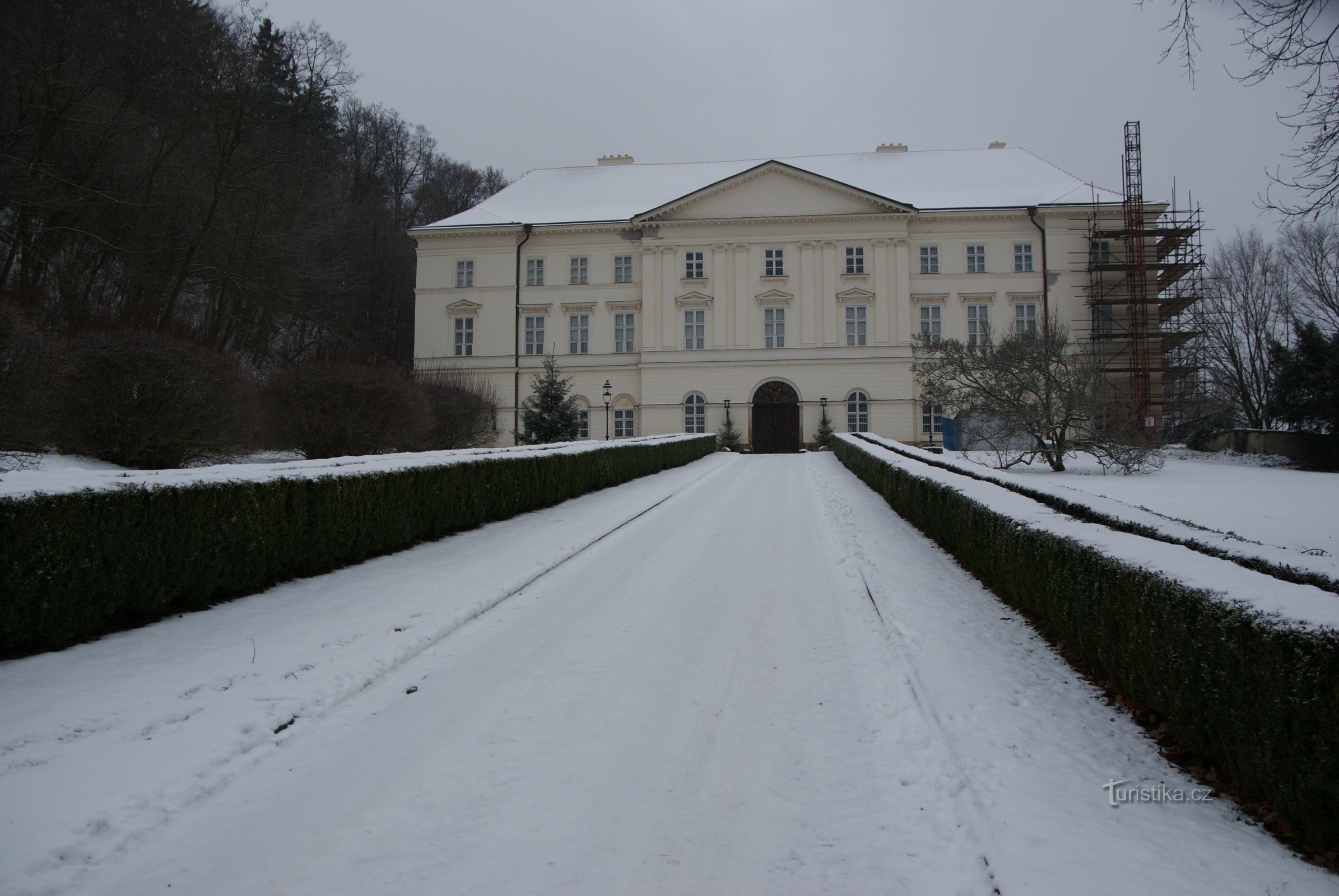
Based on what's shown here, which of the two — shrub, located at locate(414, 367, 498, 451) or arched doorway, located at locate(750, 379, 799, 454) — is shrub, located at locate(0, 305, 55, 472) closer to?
shrub, located at locate(414, 367, 498, 451)

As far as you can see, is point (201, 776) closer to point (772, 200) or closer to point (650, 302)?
point (650, 302)

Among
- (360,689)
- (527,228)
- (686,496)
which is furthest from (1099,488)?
(527,228)

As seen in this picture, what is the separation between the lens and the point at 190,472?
252 inches

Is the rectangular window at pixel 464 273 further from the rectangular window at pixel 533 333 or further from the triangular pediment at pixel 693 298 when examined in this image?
the triangular pediment at pixel 693 298

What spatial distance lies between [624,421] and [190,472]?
1327 inches

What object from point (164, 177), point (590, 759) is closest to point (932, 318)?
point (164, 177)

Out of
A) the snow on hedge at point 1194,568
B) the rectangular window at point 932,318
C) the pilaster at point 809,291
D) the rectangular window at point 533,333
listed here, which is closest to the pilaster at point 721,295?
the pilaster at point 809,291

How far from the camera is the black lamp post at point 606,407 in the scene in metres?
33.5

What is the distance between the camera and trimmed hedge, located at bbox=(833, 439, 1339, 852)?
265 cm

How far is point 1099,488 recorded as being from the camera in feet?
47.6

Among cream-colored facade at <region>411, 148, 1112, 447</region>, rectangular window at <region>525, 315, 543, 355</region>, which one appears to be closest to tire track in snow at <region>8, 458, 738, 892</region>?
cream-colored facade at <region>411, 148, 1112, 447</region>

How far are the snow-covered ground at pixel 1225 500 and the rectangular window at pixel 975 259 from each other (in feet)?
54.6

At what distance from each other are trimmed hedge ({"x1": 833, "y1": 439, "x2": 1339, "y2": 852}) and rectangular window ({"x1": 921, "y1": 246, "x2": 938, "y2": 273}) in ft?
119

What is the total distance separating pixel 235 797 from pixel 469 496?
23.8ft
